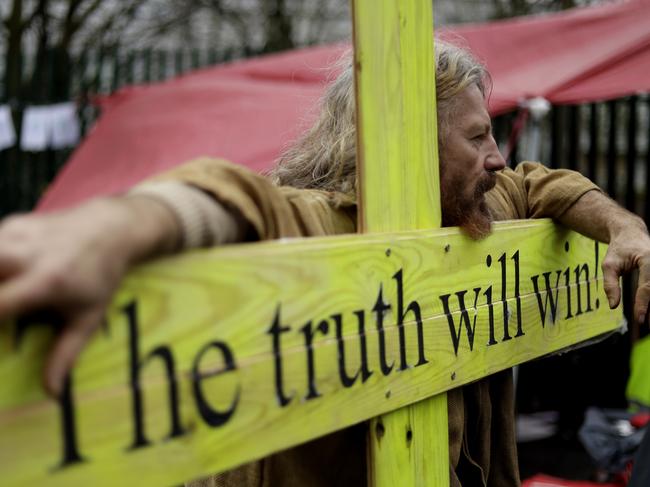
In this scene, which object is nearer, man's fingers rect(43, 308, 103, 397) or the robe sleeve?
man's fingers rect(43, 308, 103, 397)

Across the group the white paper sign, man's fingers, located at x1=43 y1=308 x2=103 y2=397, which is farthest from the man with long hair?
the white paper sign

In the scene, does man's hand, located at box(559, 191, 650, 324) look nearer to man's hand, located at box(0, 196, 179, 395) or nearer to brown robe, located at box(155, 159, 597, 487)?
brown robe, located at box(155, 159, 597, 487)

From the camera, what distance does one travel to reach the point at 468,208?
1564mm

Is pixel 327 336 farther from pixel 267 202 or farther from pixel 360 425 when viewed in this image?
pixel 360 425

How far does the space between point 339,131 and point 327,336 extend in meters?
0.56

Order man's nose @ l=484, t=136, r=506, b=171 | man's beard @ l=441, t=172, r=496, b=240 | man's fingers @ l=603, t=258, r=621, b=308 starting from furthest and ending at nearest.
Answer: man's fingers @ l=603, t=258, r=621, b=308 < man's nose @ l=484, t=136, r=506, b=171 < man's beard @ l=441, t=172, r=496, b=240

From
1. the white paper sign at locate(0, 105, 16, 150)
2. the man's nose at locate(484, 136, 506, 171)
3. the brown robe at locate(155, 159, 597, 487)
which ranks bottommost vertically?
the brown robe at locate(155, 159, 597, 487)

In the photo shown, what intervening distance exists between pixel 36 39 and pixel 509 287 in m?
7.72

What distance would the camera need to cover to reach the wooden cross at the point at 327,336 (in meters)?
0.86

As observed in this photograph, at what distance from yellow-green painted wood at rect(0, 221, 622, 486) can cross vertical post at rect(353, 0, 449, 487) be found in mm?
49

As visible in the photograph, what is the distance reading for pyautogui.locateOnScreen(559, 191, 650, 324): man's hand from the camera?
170 centimetres

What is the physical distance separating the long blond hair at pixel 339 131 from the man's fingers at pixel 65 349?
785 mm

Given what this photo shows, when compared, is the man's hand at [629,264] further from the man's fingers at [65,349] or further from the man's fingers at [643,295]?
the man's fingers at [65,349]

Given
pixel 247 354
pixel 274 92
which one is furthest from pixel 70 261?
pixel 274 92
